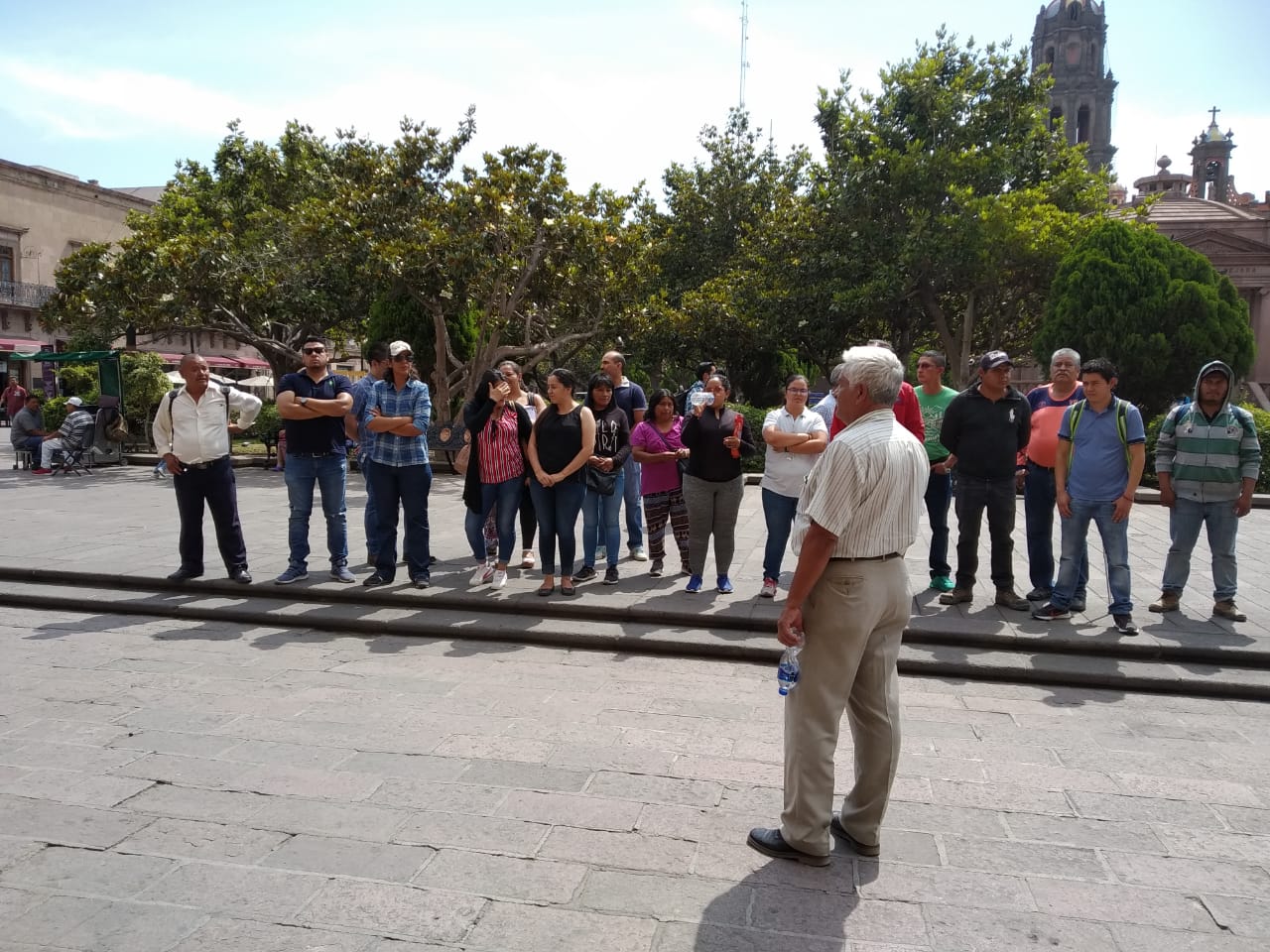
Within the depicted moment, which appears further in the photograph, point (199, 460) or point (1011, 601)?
point (199, 460)

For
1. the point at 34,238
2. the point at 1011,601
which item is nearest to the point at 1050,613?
the point at 1011,601

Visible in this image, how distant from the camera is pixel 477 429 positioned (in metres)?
7.58

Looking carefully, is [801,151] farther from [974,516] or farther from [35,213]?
[35,213]

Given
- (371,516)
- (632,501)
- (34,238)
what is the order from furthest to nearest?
1. (34,238)
2. (632,501)
3. (371,516)

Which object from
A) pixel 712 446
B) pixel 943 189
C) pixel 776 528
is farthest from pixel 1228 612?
pixel 943 189

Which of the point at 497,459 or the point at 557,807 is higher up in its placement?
the point at 497,459

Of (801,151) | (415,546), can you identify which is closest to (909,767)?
(415,546)

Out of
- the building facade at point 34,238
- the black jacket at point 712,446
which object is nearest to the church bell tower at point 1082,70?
the building facade at point 34,238

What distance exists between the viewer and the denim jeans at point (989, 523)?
680 centimetres

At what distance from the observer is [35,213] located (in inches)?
1694

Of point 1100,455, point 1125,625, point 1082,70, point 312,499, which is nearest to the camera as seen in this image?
point 1125,625

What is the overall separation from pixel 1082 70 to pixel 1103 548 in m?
84.8

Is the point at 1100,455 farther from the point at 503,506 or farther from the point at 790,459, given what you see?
the point at 503,506

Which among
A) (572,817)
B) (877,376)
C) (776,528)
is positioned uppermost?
(877,376)
